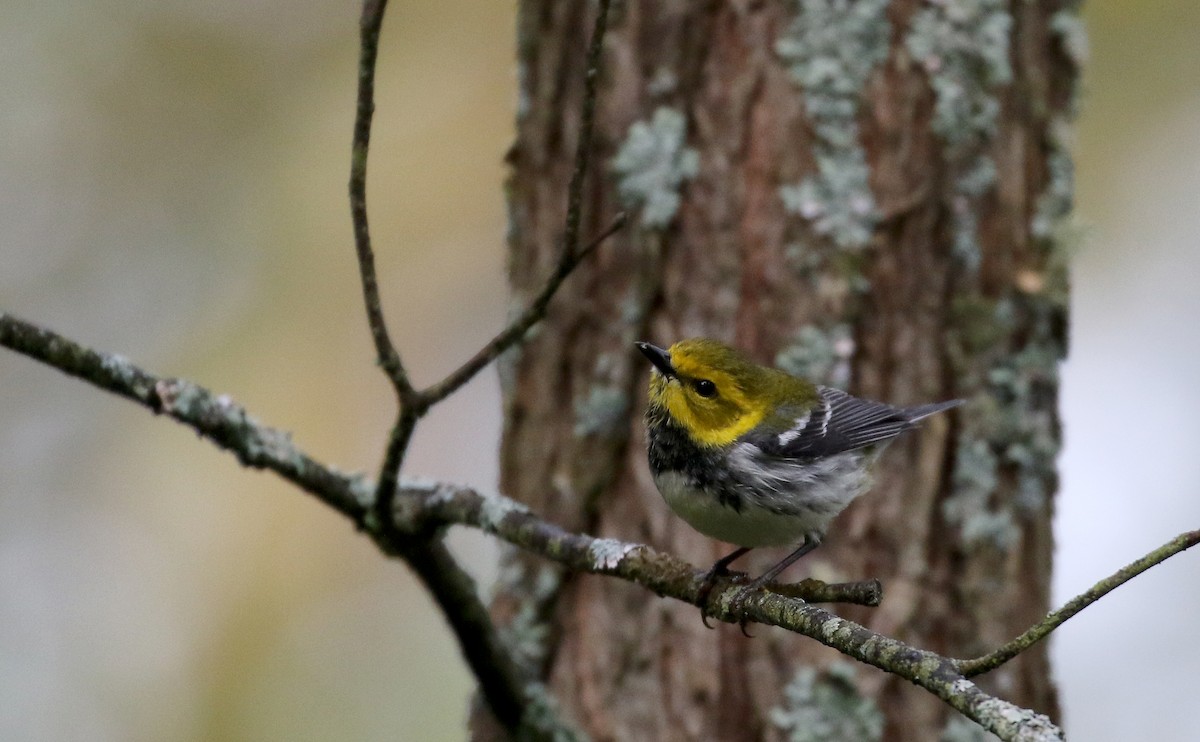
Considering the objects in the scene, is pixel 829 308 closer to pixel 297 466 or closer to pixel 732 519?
pixel 732 519

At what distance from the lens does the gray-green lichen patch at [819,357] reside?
3.50 metres

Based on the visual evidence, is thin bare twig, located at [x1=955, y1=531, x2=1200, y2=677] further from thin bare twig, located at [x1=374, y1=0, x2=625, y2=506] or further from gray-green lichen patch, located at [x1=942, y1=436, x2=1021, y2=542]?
gray-green lichen patch, located at [x1=942, y1=436, x2=1021, y2=542]

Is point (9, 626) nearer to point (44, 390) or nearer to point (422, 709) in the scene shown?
point (44, 390)

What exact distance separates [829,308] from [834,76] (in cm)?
73

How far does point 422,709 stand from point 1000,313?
4742mm

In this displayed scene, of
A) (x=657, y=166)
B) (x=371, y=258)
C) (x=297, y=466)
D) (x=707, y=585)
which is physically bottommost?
(x=707, y=585)

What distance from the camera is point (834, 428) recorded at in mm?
3238

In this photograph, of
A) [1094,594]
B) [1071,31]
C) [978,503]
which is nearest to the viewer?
[1094,594]

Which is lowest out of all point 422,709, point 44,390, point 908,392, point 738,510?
point 738,510

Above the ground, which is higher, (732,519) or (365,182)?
(365,182)

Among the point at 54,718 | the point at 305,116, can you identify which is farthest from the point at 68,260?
the point at 54,718

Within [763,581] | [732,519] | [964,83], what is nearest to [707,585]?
[763,581]

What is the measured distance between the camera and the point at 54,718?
6.94 meters

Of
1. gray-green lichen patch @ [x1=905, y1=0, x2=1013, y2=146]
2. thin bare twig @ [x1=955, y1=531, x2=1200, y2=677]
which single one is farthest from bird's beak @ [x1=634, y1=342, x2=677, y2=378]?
thin bare twig @ [x1=955, y1=531, x2=1200, y2=677]
